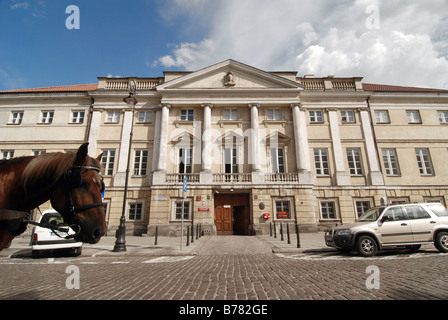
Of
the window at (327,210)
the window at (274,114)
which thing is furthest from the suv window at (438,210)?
the window at (274,114)

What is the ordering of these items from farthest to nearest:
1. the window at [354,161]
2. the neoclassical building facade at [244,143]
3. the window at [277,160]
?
the window at [354,161]
the window at [277,160]
the neoclassical building facade at [244,143]

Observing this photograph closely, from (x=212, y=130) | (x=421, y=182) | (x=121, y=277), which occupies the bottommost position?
(x=121, y=277)

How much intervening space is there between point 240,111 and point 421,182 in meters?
17.4

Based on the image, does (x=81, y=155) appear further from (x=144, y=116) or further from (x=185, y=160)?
(x=144, y=116)

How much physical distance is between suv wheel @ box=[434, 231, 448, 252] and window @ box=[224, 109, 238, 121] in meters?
15.8

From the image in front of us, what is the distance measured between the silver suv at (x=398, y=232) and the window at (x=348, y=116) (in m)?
14.2

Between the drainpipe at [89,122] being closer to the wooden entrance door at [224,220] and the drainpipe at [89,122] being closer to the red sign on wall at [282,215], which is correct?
the wooden entrance door at [224,220]

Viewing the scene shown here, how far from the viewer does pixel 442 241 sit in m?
7.77

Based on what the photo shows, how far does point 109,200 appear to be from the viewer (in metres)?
18.2

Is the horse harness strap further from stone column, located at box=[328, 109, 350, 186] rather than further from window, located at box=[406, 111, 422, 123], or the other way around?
window, located at box=[406, 111, 422, 123]

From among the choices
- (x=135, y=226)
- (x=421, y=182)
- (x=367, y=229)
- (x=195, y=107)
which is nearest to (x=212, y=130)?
(x=195, y=107)

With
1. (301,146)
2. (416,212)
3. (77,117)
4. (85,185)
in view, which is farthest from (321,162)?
(77,117)

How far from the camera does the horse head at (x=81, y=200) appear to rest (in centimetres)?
201
